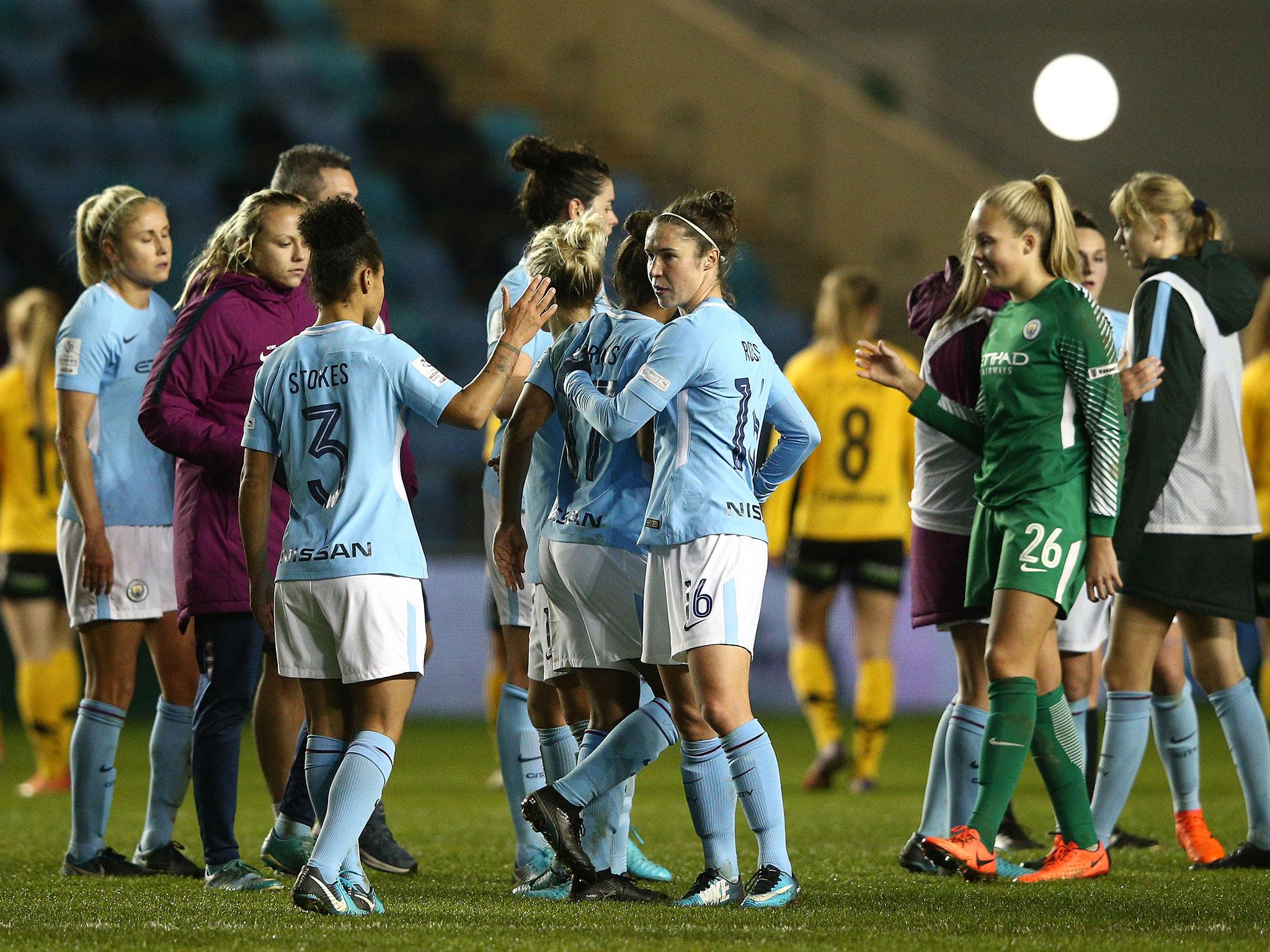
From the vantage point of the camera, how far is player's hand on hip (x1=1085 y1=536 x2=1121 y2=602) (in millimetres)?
4430

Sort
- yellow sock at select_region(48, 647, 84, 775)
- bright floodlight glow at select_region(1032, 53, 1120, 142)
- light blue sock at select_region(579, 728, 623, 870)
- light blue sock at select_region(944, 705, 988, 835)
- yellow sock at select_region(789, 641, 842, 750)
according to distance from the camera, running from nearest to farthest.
→ light blue sock at select_region(579, 728, 623, 870)
light blue sock at select_region(944, 705, 988, 835)
yellow sock at select_region(789, 641, 842, 750)
yellow sock at select_region(48, 647, 84, 775)
bright floodlight glow at select_region(1032, 53, 1120, 142)

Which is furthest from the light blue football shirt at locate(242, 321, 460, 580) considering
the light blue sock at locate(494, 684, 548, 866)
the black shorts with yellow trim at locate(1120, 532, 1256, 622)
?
the black shorts with yellow trim at locate(1120, 532, 1256, 622)

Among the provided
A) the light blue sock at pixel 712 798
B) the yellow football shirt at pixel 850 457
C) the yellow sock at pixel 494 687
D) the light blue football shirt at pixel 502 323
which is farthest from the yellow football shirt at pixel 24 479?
the light blue sock at pixel 712 798

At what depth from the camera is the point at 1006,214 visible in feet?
14.8

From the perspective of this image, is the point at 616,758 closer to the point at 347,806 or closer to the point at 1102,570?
the point at 347,806

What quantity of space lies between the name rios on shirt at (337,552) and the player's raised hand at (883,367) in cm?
139

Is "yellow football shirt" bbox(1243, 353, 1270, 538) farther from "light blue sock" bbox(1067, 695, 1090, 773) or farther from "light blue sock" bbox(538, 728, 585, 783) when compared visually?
"light blue sock" bbox(538, 728, 585, 783)

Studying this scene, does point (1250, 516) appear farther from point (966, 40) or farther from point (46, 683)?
point (966, 40)

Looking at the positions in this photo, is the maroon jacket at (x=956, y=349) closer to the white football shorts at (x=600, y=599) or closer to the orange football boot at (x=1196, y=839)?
the white football shorts at (x=600, y=599)

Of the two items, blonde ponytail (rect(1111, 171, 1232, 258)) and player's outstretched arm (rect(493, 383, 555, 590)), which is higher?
blonde ponytail (rect(1111, 171, 1232, 258))

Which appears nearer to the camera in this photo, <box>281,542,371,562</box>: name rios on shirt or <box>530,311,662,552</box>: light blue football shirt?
<box>281,542,371,562</box>: name rios on shirt

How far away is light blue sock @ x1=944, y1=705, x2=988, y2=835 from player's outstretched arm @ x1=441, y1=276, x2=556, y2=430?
5.70 feet

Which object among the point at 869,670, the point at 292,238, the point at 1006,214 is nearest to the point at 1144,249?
the point at 1006,214

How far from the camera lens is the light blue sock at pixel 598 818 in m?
4.31
